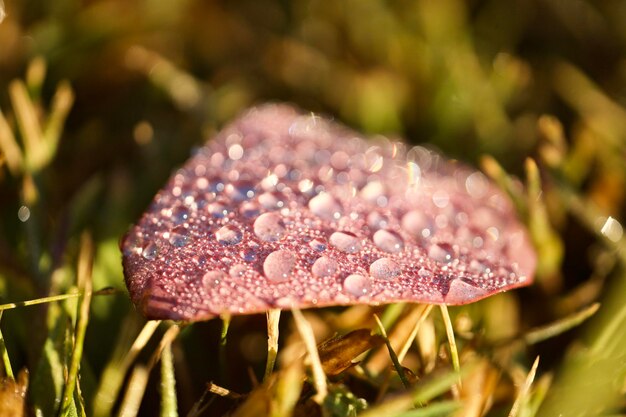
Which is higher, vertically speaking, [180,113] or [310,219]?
[310,219]

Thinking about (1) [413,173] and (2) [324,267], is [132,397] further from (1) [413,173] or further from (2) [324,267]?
(1) [413,173]

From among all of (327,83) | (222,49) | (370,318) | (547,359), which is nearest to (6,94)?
(222,49)

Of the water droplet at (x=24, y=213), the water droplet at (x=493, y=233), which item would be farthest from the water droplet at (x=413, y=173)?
the water droplet at (x=24, y=213)

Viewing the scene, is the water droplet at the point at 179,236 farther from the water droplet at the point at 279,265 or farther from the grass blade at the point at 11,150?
the grass blade at the point at 11,150

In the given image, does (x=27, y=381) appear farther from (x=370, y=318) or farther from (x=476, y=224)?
(x=476, y=224)

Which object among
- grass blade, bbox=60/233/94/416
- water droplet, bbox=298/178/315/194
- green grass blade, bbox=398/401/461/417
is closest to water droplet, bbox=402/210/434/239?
water droplet, bbox=298/178/315/194

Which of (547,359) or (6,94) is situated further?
(6,94)

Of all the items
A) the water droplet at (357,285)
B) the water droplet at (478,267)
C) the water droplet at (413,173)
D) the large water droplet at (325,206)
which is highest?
the water droplet at (478,267)
